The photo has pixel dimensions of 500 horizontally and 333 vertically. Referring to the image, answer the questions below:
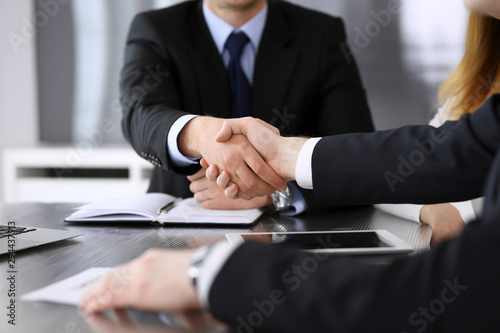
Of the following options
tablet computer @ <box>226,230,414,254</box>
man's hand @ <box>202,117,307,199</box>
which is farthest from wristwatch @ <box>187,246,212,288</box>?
man's hand @ <box>202,117,307,199</box>

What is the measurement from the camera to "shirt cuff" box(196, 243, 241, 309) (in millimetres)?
624

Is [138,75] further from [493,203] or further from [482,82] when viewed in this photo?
[493,203]

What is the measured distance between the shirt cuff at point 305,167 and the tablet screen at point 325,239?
195 mm

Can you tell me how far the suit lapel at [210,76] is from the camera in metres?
1.97

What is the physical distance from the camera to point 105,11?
3.71 metres

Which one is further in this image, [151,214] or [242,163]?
[242,163]

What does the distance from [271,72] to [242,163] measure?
2.17 ft

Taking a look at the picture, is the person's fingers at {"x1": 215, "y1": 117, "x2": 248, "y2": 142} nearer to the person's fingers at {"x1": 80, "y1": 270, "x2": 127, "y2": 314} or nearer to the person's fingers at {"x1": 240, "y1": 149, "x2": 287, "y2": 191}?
the person's fingers at {"x1": 240, "y1": 149, "x2": 287, "y2": 191}

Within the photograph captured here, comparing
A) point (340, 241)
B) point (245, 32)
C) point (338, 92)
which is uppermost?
point (245, 32)

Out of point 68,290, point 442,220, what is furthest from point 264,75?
point 68,290

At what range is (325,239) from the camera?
1048mm

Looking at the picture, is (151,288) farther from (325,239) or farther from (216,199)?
(216,199)

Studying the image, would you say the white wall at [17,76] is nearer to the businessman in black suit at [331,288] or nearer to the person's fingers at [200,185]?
the person's fingers at [200,185]

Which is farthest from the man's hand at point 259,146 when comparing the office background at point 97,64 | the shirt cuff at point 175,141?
the office background at point 97,64
